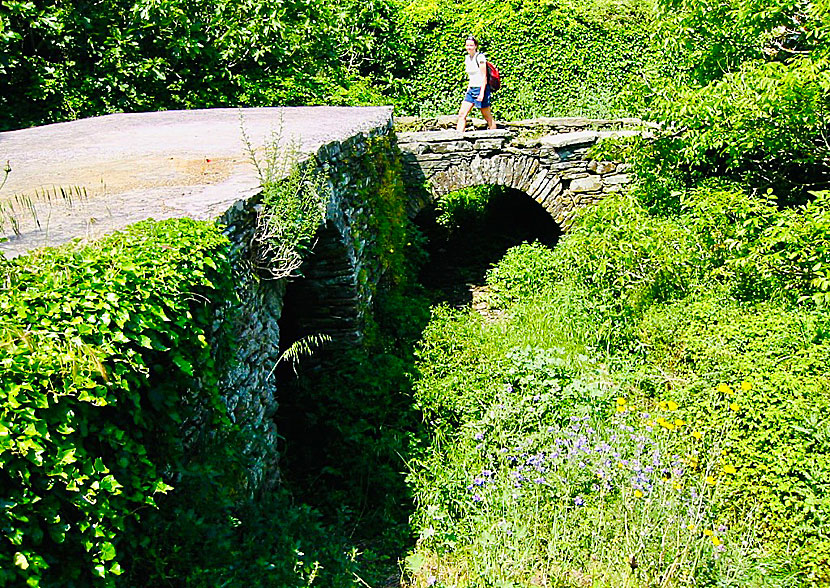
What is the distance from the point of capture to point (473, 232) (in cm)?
1183

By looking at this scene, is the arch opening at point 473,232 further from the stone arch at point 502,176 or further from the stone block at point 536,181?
the stone block at point 536,181

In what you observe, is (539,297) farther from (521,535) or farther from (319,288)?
(521,535)

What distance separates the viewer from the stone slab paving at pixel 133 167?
3250 millimetres

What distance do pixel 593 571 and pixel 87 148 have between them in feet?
14.9

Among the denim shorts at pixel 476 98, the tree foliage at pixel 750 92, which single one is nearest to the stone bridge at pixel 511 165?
the denim shorts at pixel 476 98

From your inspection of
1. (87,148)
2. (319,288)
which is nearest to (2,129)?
(87,148)

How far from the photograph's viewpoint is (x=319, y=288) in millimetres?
5867

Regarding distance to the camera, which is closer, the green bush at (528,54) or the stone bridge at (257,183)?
the stone bridge at (257,183)

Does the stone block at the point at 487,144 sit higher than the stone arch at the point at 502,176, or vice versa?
the stone block at the point at 487,144

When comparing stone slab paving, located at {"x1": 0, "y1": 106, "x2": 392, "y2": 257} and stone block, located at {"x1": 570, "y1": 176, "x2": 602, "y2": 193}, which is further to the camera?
stone block, located at {"x1": 570, "y1": 176, "x2": 602, "y2": 193}

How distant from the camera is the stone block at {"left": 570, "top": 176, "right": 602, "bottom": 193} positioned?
937cm

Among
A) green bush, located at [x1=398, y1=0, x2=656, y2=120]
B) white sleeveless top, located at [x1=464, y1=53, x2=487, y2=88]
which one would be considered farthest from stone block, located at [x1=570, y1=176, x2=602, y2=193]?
green bush, located at [x1=398, y1=0, x2=656, y2=120]

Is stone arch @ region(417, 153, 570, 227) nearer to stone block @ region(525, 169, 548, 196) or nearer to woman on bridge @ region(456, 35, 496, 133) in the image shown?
stone block @ region(525, 169, 548, 196)

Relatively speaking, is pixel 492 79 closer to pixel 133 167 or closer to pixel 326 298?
pixel 326 298
